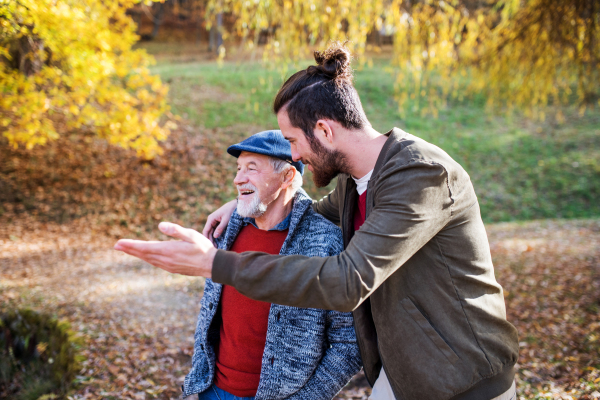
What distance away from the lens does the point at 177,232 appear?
4.27ft

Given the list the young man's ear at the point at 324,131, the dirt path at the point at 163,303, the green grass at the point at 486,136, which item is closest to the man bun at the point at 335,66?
the young man's ear at the point at 324,131

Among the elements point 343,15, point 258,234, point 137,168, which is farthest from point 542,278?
point 137,168

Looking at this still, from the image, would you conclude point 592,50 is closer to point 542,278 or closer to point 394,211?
point 542,278

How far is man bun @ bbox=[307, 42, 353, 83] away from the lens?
1.77m

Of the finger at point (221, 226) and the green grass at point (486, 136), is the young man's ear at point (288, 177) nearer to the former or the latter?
the finger at point (221, 226)

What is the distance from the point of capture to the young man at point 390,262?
1.31m

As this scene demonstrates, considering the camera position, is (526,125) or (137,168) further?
(526,125)

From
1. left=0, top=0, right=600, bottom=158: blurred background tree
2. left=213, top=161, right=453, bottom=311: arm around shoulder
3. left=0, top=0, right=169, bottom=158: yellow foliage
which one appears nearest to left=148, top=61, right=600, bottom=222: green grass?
left=0, top=0, right=169, bottom=158: yellow foliage

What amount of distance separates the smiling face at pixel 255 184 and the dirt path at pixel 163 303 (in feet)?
8.17

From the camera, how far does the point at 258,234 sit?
231 cm

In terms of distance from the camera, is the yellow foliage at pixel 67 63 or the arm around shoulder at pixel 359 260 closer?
the arm around shoulder at pixel 359 260

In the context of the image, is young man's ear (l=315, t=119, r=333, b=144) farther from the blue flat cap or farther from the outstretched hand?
the outstretched hand

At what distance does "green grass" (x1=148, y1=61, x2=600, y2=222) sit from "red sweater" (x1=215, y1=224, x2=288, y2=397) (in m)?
8.20

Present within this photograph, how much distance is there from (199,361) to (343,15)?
364 centimetres
